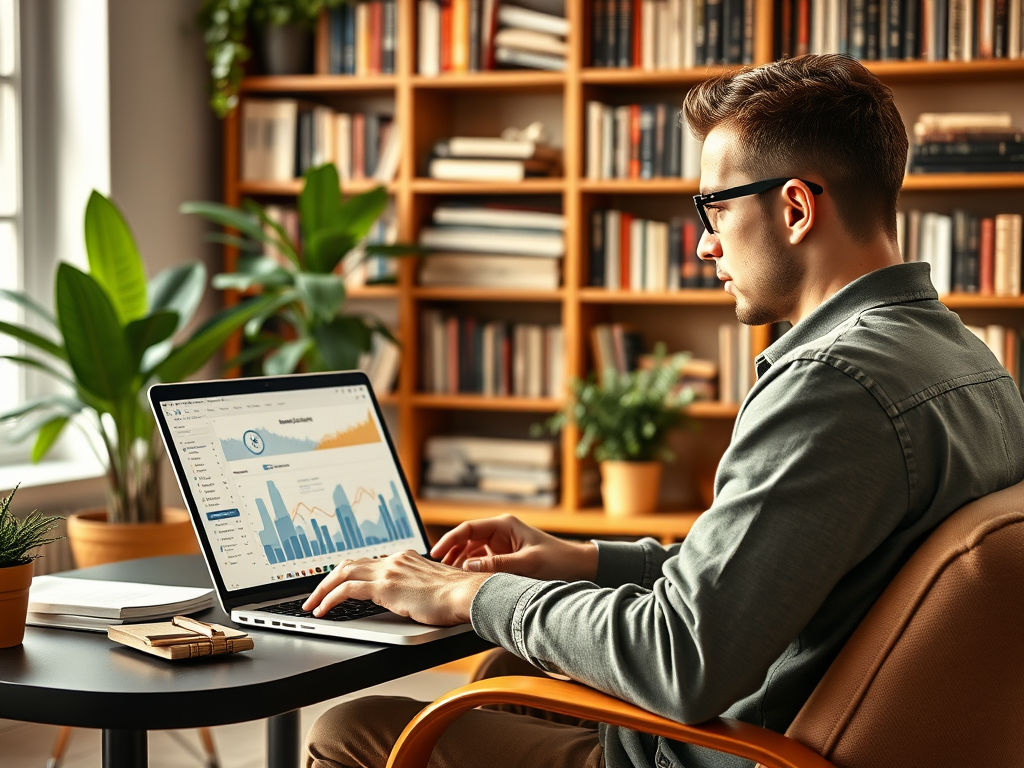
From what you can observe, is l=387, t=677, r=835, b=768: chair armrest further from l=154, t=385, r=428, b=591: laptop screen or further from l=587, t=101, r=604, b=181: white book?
l=587, t=101, r=604, b=181: white book

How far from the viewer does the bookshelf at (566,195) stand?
3.60 metres

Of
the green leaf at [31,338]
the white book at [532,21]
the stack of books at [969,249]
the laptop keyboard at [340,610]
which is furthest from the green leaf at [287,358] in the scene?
the laptop keyboard at [340,610]

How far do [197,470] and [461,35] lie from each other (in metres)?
2.56

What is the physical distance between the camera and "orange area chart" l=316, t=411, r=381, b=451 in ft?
5.68

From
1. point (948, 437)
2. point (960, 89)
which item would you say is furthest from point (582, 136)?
point (948, 437)

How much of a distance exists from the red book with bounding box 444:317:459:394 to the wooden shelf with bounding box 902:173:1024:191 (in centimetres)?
145

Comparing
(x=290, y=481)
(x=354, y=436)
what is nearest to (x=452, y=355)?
(x=354, y=436)

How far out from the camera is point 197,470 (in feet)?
5.09

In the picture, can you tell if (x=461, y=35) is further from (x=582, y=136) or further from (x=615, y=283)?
(x=615, y=283)

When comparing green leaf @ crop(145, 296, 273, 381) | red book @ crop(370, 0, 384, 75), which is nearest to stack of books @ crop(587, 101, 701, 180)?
red book @ crop(370, 0, 384, 75)

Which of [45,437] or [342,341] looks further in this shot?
[342,341]

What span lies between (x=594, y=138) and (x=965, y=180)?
3.57 feet

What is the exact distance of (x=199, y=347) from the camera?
10.2 feet

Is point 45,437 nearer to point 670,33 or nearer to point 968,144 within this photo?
point 670,33
